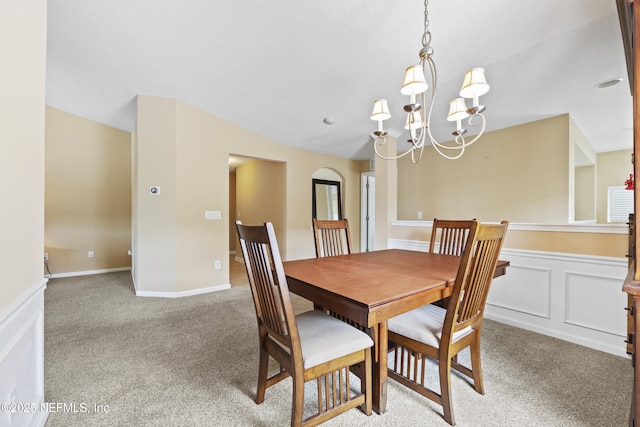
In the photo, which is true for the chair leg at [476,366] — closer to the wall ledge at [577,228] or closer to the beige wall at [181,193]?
the wall ledge at [577,228]

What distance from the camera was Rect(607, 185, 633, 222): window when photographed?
5312 millimetres

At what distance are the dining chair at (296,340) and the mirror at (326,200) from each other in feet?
13.2

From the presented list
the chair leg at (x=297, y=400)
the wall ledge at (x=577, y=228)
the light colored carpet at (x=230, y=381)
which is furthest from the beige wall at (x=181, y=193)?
the wall ledge at (x=577, y=228)

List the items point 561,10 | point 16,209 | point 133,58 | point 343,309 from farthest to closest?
point 133,58 < point 561,10 < point 343,309 < point 16,209

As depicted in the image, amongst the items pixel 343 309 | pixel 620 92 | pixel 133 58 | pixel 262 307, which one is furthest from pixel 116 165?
pixel 620 92

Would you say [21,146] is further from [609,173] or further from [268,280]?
[609,173]

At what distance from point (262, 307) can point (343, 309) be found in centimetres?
45

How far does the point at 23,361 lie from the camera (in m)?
1.15

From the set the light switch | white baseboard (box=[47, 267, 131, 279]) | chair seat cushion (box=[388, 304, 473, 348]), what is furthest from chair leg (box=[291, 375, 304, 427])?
white baseboard (box=[47, 267, 131, 279])

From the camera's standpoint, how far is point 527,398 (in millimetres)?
1553

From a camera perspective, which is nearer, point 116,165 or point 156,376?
point 156,376

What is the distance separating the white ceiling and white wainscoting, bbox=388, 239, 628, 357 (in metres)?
1.72

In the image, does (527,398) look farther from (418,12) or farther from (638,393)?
(418,12)

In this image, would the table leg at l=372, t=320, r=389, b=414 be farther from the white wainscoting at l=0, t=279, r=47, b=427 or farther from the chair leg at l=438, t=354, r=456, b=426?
the white wainscoting at l=0, t=279, r=47, b=427
